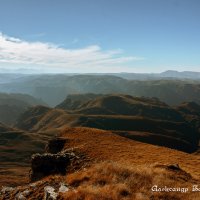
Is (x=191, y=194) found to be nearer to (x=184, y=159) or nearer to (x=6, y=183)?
(x=184, y=159)

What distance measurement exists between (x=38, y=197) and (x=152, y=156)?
19971mm

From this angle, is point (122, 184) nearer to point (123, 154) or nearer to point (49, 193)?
point (49, 193)

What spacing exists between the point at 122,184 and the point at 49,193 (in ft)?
15.9

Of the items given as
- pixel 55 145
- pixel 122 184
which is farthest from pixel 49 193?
pixel 55 145

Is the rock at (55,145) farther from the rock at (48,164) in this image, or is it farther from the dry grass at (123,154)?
the rock at (48,164)

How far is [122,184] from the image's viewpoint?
17953 mm

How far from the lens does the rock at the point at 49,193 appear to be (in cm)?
1779

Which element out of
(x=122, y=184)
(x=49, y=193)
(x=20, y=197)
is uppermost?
(x=122, y=184)

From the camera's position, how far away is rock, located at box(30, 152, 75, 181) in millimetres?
29828

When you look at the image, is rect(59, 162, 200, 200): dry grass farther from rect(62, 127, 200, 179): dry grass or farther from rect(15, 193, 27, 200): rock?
rect(62, 127, 200, 179): dry grass

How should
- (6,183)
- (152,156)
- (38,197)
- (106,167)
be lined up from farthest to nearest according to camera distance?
1. (6,183)
2. (152,156)
3. (106,167)
4. (38,197)

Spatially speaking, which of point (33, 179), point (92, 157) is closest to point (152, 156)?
point (92, 157)

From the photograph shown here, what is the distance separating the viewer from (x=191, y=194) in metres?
17.0

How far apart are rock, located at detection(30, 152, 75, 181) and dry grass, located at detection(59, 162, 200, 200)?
8.45 m
